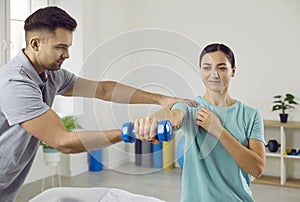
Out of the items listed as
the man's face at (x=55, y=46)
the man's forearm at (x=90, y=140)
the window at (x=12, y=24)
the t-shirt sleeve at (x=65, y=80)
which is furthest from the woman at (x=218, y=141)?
the window at (x=12, y=24)

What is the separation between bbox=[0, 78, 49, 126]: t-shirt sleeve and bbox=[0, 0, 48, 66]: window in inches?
115

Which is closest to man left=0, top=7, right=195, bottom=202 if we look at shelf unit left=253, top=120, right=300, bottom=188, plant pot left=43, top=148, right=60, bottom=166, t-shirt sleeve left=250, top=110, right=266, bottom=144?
t-shirt sleeve left=250, top=110, right=266, bottom=144

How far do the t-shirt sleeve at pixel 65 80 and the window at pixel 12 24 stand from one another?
98.9 inches

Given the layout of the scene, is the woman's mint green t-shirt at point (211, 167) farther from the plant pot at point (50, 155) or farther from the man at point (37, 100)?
the plant pot at point (50, 155)

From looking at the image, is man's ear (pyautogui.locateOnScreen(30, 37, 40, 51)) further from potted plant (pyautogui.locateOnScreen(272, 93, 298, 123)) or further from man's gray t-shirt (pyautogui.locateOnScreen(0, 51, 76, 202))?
potted plant (pyautogui.locateOnScreen(272, 93, 298, 123))

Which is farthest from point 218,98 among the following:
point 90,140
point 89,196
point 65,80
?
point 89,196

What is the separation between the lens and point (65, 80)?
76.6 inches

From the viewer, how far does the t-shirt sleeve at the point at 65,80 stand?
75.2 inches

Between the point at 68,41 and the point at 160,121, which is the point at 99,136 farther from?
the point at 68,41

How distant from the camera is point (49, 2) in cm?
491

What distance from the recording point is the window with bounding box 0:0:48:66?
A: 432 cm

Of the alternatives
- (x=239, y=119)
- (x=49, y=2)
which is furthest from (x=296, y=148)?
(x=239, y=119)

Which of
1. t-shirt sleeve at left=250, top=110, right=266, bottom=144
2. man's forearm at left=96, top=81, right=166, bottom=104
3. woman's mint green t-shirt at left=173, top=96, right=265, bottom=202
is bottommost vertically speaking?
woman's mint green t-shirt at left=173, top=96, right=265, bottom=202

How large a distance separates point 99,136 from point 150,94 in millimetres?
408
